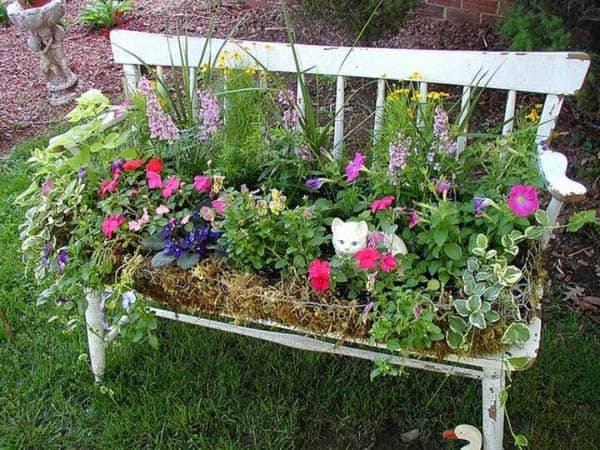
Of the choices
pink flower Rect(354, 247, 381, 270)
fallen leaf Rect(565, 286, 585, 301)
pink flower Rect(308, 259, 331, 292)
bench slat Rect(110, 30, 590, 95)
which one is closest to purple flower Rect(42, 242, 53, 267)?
bench slat Rect(110, 30, 590, 95)

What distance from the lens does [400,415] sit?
2.10m

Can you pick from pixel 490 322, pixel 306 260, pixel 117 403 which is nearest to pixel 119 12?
pixel 117 403

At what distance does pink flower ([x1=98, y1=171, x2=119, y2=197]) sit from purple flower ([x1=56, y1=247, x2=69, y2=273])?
0.60 ft

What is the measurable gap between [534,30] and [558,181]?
1.55m

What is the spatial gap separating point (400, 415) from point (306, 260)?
0.78 metres

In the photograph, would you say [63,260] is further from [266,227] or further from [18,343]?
[18,343]

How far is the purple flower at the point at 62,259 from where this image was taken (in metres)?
1.74

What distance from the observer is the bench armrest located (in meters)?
1.50

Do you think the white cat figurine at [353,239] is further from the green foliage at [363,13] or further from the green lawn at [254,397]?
the green foliage at [363,13]

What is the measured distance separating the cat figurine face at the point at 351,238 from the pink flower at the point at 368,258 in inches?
1.3

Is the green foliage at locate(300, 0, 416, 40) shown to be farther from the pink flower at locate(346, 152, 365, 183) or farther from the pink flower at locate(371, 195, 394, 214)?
the pink flower at locate(371, 195, 394, 214)

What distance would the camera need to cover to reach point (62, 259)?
174 centimetres

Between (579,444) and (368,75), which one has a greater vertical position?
(368,75)

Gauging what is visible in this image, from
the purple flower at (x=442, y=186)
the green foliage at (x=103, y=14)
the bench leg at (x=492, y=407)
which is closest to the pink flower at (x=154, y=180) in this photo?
the purple flower at (x=442, y=186)
